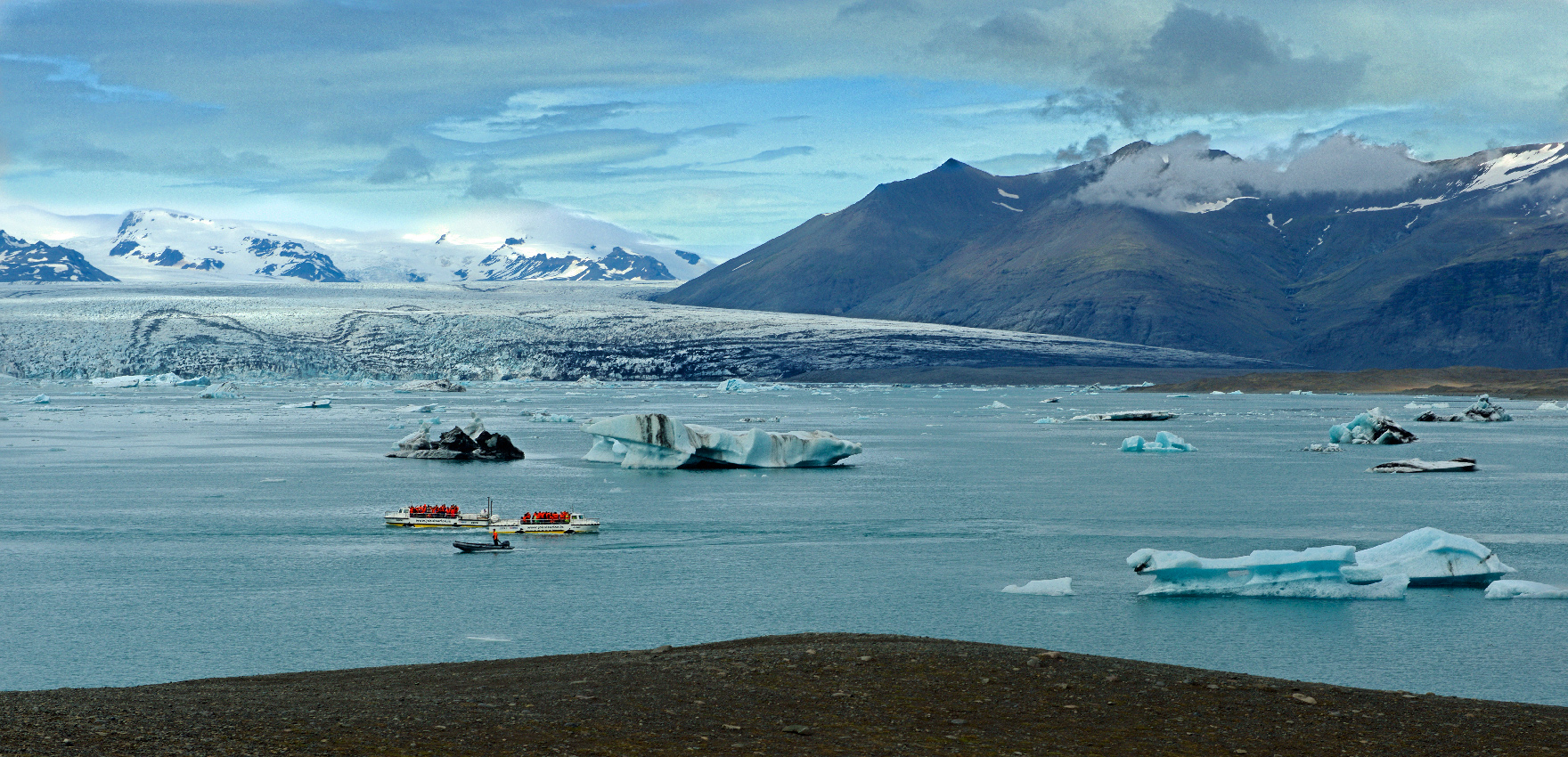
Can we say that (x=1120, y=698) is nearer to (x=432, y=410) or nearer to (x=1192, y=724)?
(x=1192, y=724)

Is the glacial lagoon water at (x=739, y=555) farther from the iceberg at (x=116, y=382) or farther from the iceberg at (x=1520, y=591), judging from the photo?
the iceberg at (x=116, y=382)

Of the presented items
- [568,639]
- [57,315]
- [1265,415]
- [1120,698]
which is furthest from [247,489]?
[57,315]

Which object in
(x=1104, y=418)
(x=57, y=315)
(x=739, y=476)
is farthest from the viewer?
(x=57, y=315)

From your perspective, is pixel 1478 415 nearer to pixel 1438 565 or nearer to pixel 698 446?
pixel 698 446

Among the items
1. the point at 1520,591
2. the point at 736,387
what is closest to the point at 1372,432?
the point at 1520,591

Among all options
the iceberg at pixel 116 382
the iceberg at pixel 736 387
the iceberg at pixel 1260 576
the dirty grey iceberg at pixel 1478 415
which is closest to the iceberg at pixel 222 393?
the iceberg at pixel 116 382

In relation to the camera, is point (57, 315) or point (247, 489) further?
point (57, 315)
